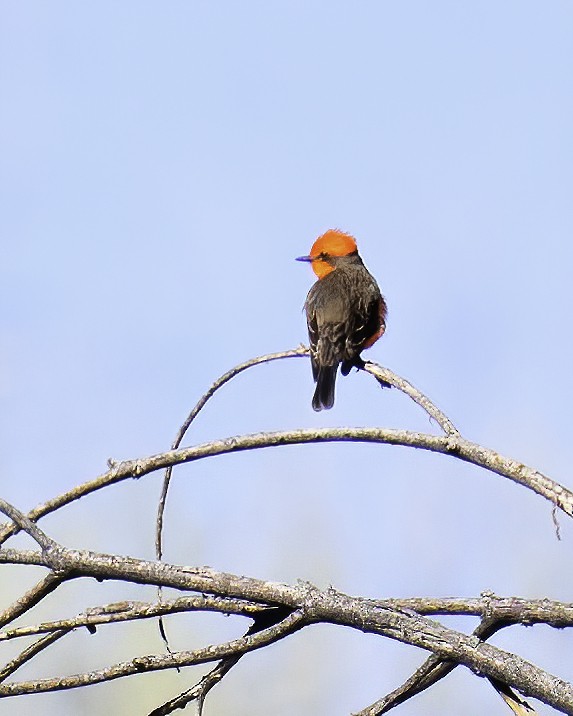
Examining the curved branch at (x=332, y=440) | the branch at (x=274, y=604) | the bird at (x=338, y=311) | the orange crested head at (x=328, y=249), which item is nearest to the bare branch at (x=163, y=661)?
the branch at (x=274, y=604)

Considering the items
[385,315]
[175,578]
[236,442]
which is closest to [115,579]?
[175,578]

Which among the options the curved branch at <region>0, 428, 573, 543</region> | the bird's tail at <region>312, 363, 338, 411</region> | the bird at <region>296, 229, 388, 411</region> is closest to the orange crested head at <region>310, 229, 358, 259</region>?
the bird at <region>296, 229, 388, 411</region>

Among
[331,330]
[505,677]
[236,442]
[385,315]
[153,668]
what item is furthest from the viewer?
[385,315]

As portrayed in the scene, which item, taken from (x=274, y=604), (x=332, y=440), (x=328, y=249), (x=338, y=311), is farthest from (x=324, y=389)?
(x=274, y=604)

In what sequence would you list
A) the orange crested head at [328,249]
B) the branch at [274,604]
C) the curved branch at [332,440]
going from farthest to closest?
the orange crested head at [328,249] < the curved branch at [332,440] < the branch at [274,604]

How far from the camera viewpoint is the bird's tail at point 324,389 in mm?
8414

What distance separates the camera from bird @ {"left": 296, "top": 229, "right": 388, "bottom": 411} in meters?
8.50

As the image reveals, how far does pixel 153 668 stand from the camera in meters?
2.79

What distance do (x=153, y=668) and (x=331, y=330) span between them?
5.93 metres

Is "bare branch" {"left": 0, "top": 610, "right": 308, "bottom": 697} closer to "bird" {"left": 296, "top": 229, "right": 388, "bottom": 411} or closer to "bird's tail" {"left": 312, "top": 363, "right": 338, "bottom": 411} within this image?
"bird" {"left": 296, "top": 229, "right": 388, "bottom": 411}

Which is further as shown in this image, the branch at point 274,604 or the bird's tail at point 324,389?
the bird's tail at point 324,389

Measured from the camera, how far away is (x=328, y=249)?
404 inches

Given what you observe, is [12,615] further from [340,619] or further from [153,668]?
[340,619]

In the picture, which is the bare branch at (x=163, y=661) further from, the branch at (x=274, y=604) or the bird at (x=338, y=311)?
the bird at (x=338, y=311)
